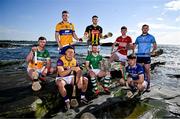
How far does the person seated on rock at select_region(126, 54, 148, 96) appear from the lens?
8.76m

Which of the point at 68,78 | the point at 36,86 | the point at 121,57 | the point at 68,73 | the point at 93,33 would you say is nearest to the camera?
the point at 68,73

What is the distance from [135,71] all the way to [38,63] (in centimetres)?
386

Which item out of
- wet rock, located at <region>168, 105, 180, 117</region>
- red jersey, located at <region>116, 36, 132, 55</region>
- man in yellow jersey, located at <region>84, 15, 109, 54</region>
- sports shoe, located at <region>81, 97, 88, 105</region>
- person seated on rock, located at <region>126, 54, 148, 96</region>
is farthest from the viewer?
red jersey, located at <region>116, 36, 132, 55</region>

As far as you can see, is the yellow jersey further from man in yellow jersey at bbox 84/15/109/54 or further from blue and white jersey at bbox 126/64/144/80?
blue and white jersey at bbox 126/64/144/80

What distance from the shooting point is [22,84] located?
9.49 m

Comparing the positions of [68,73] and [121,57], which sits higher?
[121,57]

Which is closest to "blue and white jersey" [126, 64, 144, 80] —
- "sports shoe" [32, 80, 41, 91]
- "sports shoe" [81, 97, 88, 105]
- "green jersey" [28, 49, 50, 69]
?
"sports shoe" [81, 97, 88, 105]

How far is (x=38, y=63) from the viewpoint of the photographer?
8.38 m

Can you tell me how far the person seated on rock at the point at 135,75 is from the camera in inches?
345

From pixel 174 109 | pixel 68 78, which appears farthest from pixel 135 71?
pixel 68 78

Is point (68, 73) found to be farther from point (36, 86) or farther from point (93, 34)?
point (93, 34)

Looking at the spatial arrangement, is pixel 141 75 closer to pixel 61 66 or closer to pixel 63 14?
pixel 61 66

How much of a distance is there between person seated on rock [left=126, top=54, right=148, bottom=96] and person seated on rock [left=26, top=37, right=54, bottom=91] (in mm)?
3277

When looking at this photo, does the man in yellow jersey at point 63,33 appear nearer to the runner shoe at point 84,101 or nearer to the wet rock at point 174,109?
the runner shoe at point 84,101
